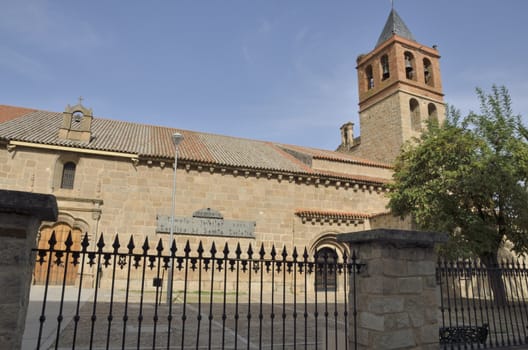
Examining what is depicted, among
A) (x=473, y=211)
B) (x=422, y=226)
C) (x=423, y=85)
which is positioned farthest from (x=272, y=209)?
(x=423, y=85)

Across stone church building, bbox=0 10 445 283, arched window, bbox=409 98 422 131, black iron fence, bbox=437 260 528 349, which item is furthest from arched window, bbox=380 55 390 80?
black iron fence, bbox=437 260 528 349

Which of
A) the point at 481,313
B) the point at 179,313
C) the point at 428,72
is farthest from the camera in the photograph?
the point at 428,72

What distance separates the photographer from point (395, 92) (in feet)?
90.5

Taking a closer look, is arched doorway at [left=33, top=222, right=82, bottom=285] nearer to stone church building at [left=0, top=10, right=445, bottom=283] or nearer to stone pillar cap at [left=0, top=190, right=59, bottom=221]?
stone church building at [left=0, top=10, right=445, bottom=283]

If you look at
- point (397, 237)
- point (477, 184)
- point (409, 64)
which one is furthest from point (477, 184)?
point (409, 64)

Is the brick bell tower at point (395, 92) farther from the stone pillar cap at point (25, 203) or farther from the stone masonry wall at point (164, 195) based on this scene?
the stone pillar cap at point (25, 203)

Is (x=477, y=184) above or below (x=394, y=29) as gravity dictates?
below

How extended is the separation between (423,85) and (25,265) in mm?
30308

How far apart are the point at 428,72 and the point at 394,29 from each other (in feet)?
14.9

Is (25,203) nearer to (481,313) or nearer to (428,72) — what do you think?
(481,313)

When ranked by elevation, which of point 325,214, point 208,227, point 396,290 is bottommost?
point 396,290

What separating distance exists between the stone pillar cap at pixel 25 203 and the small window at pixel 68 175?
14.7 m

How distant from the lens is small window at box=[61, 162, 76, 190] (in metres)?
16.8

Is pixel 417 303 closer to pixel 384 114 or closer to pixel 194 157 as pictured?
pixel 194 157
